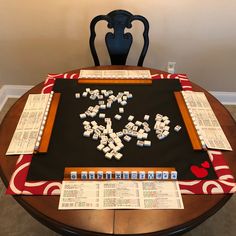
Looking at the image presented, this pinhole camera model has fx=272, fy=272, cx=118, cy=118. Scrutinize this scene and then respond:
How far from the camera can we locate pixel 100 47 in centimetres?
246

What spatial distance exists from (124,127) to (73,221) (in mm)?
529

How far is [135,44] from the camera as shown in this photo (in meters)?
2.44

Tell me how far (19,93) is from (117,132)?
1850 mm

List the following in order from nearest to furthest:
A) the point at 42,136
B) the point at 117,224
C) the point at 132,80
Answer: the point at 117,224
the point at 42,136
the point at 132,80

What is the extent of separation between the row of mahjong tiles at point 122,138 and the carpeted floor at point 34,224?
0.73m

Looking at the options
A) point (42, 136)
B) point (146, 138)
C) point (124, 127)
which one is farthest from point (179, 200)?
point (42, 136)

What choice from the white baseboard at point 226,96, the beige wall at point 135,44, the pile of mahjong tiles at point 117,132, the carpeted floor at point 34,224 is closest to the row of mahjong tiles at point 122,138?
the pile of mahjong tiles at point 117,132

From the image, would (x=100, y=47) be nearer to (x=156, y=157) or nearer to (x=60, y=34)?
(x=60, y=34)

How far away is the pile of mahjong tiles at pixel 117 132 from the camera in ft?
3.92

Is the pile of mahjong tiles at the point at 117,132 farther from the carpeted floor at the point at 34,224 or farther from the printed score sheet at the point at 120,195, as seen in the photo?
the carpeted floor at the point at 34,224

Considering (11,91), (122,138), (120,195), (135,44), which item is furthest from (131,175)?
(11,91)

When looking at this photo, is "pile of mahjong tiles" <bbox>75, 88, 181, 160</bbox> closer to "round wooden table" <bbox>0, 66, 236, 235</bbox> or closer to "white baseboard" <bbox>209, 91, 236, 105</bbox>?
"round wooden table" <bbox>0, 66, 236, 235</bbox>

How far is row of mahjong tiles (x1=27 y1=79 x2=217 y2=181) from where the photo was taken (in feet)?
3.63

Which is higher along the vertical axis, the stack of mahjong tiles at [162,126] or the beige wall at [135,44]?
the beige wall at [135,44]
